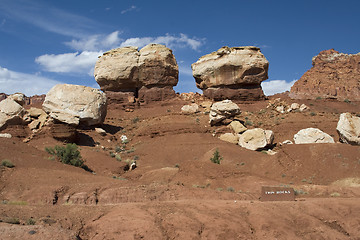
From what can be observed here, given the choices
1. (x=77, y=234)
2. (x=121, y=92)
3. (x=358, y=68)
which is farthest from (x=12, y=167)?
(x=358, y=68)

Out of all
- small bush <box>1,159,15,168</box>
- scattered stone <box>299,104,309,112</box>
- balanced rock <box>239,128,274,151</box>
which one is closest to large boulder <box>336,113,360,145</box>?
balanced rock <box>239,128,274,151</box>

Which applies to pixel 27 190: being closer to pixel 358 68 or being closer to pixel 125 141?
pixel 125 141

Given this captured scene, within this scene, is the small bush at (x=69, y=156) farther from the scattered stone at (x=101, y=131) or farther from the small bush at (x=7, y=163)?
the scattered stone at (x=101, y=131)

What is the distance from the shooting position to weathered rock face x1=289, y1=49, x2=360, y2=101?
64.4 meters

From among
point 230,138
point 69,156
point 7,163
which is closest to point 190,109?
point 230,138

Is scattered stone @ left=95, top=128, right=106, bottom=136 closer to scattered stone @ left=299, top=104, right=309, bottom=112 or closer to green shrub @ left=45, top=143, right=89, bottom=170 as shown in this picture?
green shrub @ left=45, top=143, right=89, bottom=170

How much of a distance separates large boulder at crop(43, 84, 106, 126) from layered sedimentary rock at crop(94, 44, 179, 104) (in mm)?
10535

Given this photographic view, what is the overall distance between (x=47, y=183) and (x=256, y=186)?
862 centimetres

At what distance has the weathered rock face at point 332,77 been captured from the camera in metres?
64.4

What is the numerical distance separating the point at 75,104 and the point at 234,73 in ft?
60.3

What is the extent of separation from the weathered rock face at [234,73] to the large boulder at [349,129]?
1583 centimetres

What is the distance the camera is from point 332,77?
222ft

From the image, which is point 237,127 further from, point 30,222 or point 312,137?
point 30,222

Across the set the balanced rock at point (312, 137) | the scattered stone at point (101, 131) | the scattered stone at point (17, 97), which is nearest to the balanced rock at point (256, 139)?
the balanced rock at point (312, 137)
